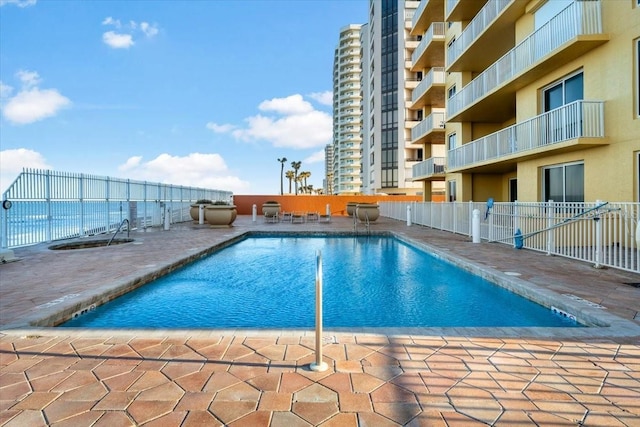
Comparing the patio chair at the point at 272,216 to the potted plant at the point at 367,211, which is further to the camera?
the patio chair at the point at 272,216

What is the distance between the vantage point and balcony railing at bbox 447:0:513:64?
509 inches

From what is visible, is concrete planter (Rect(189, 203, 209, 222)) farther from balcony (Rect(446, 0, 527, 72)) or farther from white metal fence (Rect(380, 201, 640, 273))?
balcony (Rect(446, 0, 527, 72))

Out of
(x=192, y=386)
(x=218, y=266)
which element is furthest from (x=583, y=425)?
(x=218, y=266)

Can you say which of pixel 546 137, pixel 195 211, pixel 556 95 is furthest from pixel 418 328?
pixel 195 211

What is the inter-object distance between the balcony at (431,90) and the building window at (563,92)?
33.7ft

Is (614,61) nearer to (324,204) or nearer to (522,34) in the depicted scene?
(522,34)

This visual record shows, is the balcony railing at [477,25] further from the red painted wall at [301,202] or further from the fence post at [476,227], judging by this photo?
the red painted wall at [301,202]

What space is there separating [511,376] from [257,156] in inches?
2306

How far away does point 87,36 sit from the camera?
1930cm

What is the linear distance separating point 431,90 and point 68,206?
65.9 ft

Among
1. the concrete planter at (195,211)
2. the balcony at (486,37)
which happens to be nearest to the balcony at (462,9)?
the balcony at (486,37)

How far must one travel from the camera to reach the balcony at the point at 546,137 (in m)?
9.05

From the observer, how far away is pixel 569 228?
7.66 metres

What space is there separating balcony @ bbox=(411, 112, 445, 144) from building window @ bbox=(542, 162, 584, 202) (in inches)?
404
